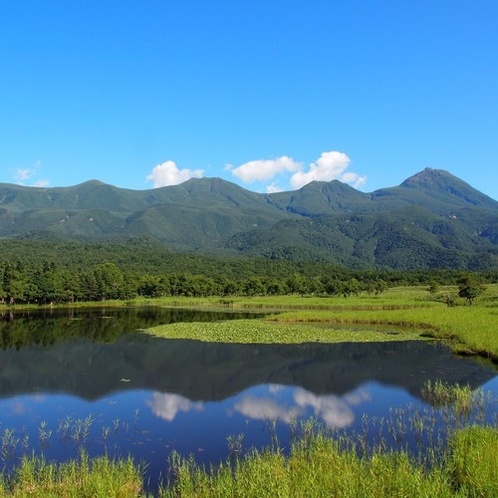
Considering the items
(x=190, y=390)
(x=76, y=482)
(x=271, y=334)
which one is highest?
(x=76, y=482)

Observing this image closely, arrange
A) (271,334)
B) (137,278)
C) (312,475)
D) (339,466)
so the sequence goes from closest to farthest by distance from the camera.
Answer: (312,475) → (339,466) → (271,334) → (137,278)

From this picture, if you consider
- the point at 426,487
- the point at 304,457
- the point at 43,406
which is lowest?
the point at 43,406

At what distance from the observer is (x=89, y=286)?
11562cm

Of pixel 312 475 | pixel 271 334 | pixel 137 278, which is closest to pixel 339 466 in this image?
pixel 312 475

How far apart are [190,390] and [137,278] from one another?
110030 mm

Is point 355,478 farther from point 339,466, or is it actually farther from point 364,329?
point 364,329

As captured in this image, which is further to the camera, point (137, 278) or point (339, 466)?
point (137, 278)

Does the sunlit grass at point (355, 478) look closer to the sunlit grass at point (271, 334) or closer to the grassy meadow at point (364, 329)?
the grassy meadow at point (364, 329)

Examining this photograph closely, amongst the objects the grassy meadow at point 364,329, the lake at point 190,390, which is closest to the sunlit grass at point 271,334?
the grassy meadow at point 364,329

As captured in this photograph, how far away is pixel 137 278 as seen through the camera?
449 feet

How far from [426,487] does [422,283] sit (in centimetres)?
15521

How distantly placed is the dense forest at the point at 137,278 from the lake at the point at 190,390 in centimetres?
6051

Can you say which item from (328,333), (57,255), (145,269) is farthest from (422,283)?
(57,255)

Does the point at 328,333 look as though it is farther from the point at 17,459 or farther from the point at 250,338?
the point at 17,459
